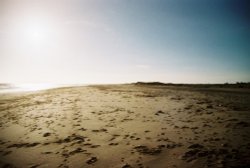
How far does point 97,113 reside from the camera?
34.1 ft

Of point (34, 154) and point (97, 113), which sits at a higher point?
point (97, 113)

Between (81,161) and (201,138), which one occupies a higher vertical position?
(201,138)

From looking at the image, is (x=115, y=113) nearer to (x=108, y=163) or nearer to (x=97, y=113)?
(x=97, y=113)

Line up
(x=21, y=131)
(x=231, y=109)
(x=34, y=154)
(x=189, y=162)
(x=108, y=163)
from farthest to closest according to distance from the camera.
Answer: (x=231, y=109) < (x=21, y=131) < (x=34, y=154) < (x=108, y=163) < (x=189, y=162)

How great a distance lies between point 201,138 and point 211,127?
1199 mm

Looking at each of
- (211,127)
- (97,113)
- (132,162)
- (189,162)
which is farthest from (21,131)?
(211,127)

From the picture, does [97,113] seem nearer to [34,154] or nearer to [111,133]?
[111,133]

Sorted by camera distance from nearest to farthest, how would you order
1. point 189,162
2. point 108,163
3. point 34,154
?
point 189,162, point 108,163, point 34,154

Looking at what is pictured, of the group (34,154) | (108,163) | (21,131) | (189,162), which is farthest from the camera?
(21,131)

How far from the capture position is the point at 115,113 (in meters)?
10.2

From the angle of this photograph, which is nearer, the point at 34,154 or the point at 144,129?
the point at 34,154

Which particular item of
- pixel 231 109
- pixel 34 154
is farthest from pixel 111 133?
pixel 231 109

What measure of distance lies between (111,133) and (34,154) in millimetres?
2514

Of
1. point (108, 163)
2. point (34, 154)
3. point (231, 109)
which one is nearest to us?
point (108, 163)
